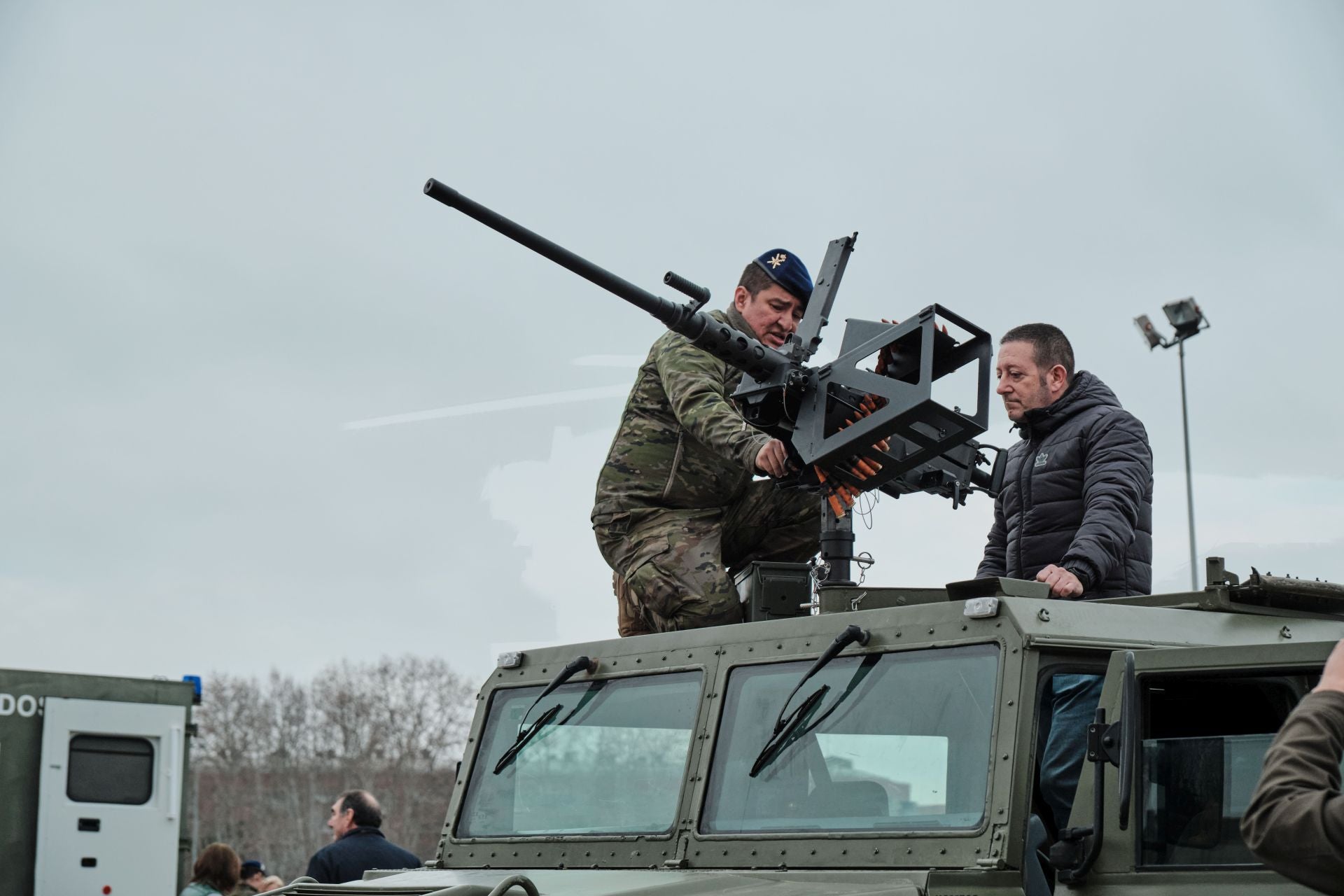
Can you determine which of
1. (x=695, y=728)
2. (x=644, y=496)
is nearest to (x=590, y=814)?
(x=695, y=728)

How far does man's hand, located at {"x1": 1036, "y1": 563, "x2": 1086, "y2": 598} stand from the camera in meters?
4.70

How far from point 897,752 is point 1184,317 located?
9.56 metres

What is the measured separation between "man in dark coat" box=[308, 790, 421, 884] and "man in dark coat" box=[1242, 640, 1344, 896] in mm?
4659

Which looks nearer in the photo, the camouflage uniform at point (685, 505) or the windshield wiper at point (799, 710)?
the windshield wiper at point (799, 710)

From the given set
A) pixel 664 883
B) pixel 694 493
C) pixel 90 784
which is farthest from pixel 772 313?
pixel 90 784

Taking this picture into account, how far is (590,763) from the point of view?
4969 millimetres

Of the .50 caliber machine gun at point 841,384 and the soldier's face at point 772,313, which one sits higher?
the soldier's face at point 772,313

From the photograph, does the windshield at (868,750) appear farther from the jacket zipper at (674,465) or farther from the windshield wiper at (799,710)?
the jacket zipper at (674,465)

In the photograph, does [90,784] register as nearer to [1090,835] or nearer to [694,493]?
[694,493]

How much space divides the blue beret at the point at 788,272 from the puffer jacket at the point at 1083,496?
0.95 m

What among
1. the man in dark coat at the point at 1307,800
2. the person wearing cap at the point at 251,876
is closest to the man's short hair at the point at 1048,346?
the man in dark coat at the point at 1307,800

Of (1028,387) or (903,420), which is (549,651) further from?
(1028,387)

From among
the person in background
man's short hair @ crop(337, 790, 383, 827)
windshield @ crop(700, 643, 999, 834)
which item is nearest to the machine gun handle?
windshield @ crop(700, 643, 999, 834)

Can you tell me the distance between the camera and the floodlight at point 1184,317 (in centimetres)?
1290
